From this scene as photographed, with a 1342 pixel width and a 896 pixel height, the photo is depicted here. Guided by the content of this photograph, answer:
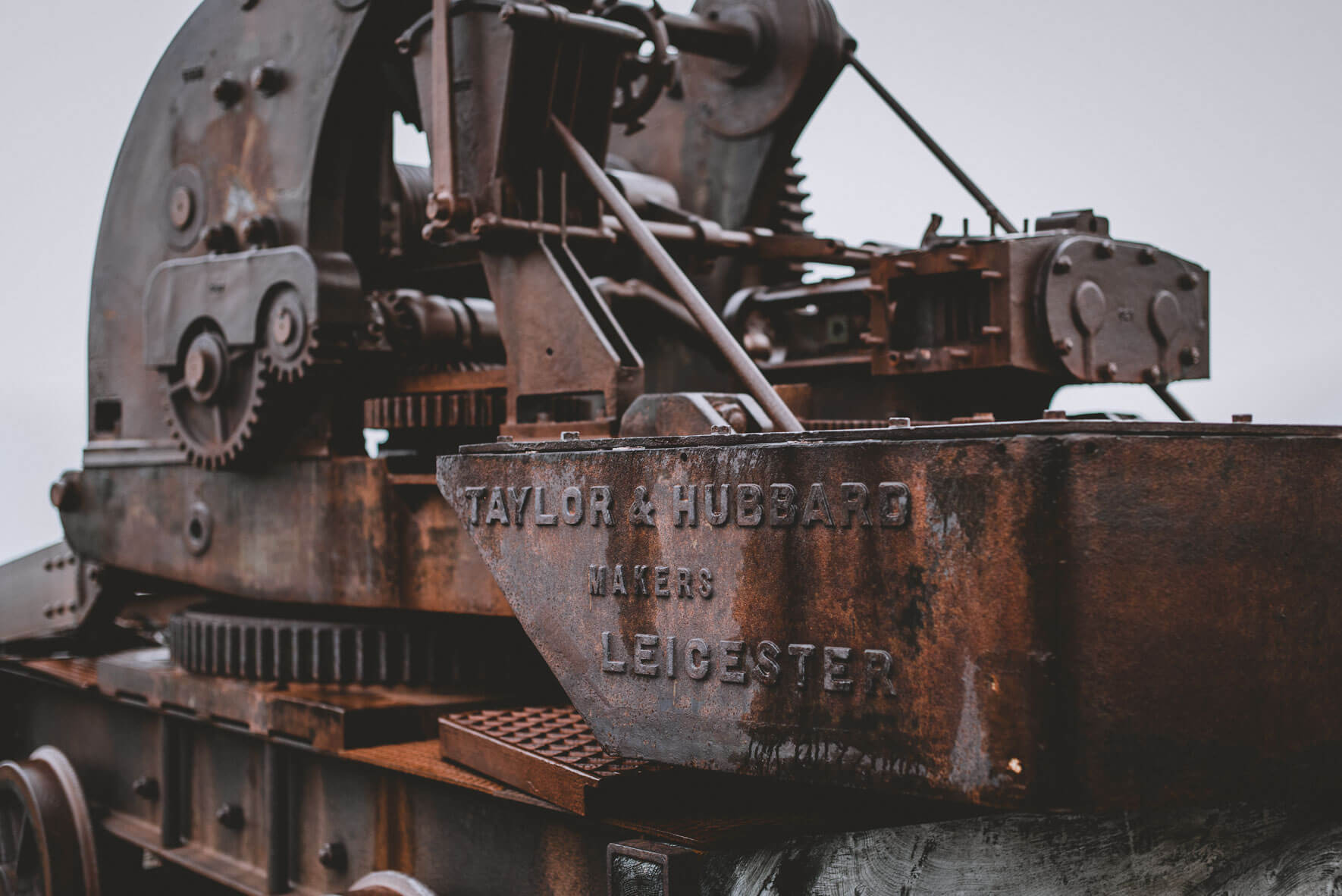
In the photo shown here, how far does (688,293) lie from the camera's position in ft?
11.3

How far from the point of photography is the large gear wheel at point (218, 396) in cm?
444

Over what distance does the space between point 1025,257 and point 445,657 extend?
6.73 feet

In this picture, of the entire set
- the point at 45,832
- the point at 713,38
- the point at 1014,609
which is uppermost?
the point at 713,38

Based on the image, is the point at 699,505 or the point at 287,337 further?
the point at 287,337

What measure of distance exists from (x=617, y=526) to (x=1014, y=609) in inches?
33.2

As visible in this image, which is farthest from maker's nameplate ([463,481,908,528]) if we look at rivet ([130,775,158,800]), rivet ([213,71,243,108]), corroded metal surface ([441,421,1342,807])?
rivet ([130,775,158,800])

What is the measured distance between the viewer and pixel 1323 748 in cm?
228

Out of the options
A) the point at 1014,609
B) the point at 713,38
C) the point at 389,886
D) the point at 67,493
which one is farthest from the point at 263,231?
the point at 1014,609

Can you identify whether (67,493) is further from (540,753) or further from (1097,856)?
(1097,856)

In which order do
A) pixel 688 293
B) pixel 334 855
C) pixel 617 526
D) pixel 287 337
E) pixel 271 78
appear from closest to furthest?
1. pixel 617 526
2. pixel 688 293
3. pixel 334 855
4. pixel 287 337
5. pixel 271 78

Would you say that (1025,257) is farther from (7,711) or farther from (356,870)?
(7,711)

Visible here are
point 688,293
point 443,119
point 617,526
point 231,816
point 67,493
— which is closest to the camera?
point 617,526

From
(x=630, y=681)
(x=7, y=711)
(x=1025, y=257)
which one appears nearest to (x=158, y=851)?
(x=7, y=711)

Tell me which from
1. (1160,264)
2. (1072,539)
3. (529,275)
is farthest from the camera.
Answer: (1160,264)
